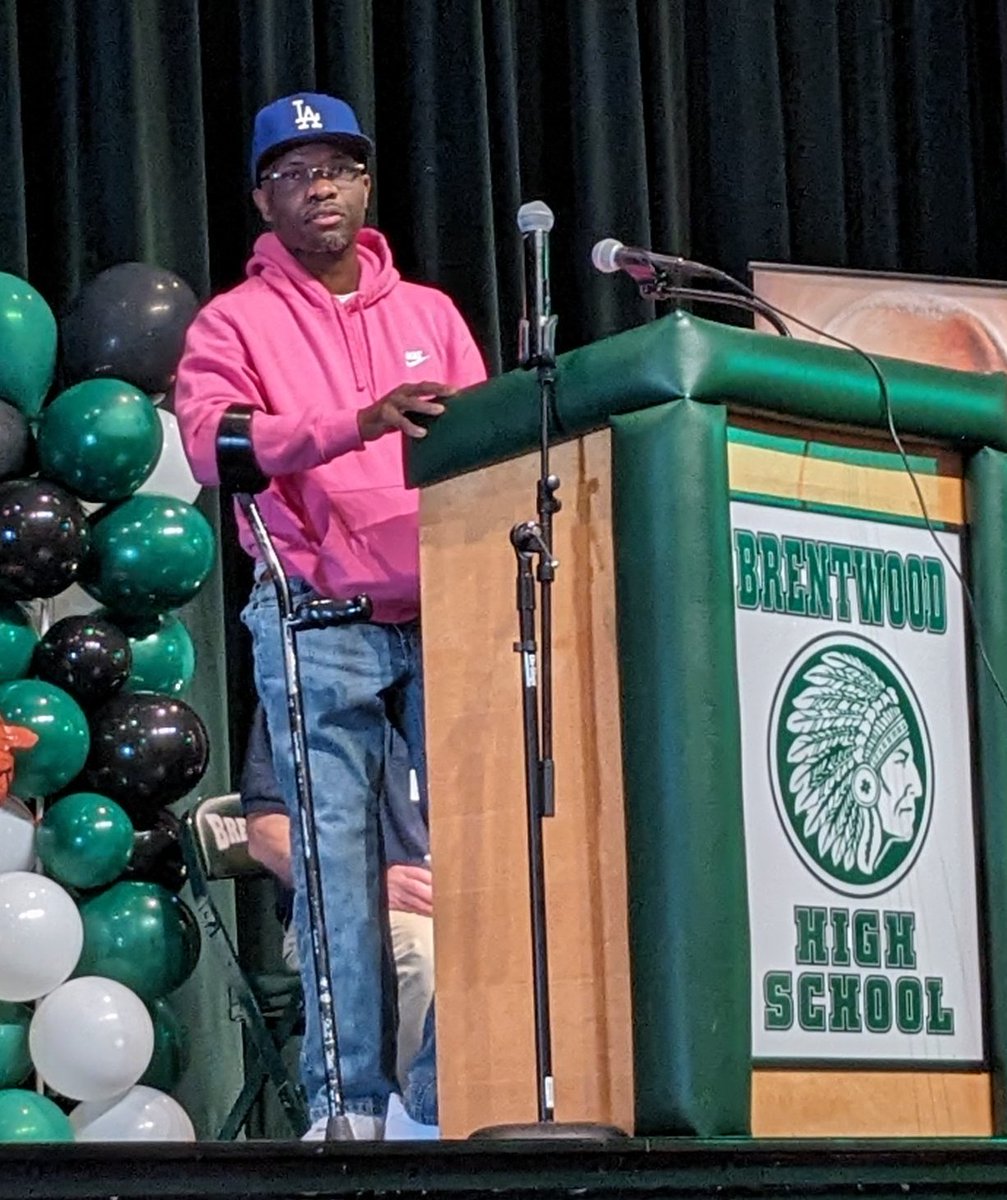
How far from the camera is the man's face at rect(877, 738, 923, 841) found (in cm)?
184

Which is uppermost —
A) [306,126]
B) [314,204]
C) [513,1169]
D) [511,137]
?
[511,137]

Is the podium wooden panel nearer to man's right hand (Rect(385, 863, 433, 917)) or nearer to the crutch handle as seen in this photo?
the crutch handle

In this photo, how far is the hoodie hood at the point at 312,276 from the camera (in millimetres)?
2623

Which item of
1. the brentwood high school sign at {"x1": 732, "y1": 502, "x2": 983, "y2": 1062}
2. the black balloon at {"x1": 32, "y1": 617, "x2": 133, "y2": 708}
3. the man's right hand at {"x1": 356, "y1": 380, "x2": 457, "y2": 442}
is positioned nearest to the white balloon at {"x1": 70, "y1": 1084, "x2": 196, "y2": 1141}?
the black balloon at {"x1": 32, "y1": 617, "x2": 133, "y2": 708}

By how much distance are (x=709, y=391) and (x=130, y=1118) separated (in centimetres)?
198

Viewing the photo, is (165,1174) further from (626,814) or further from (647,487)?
(647,487)

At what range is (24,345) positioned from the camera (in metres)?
3.48

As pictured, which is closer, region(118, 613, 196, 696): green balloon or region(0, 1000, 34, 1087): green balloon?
region(0, 1000, 34, 1087): green balloon

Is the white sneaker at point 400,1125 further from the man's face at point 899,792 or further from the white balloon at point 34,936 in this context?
the white balloon at point 34,936

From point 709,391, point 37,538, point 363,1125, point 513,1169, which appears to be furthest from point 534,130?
point 513,1169

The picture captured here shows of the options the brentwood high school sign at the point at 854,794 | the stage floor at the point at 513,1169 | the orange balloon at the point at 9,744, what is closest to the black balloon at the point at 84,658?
the orange balloon at the point at 9,744

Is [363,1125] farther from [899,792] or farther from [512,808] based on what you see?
[899,792]

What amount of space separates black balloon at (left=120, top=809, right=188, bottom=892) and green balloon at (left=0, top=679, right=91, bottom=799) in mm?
233

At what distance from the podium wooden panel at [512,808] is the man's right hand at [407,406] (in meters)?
0.07
